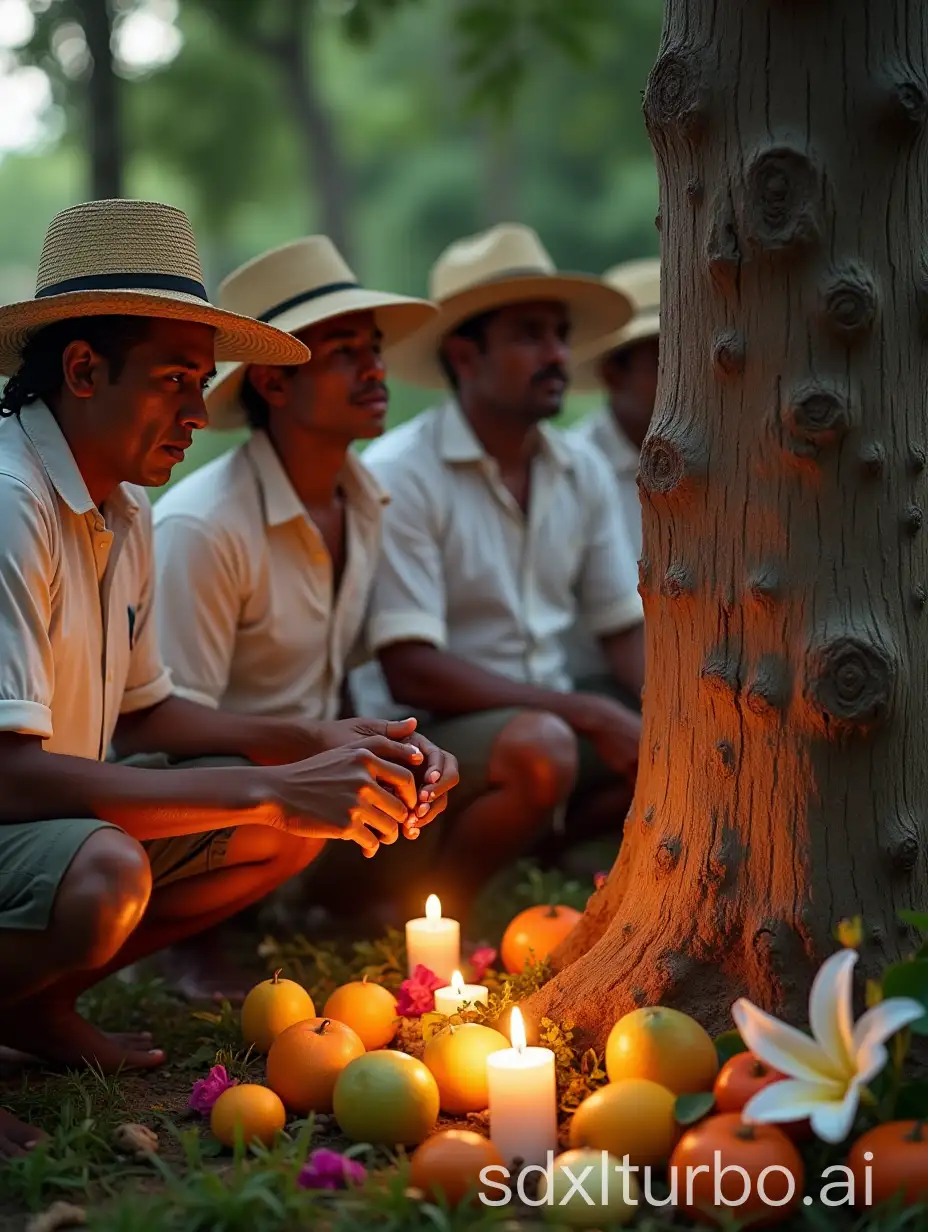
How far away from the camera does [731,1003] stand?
2.76 metres

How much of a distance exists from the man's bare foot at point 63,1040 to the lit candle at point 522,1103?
3.25ft

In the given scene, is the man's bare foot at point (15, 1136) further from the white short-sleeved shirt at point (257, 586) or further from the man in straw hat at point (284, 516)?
the white short-sleeved shirt at point (257, 586)

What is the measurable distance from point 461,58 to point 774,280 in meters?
4.18

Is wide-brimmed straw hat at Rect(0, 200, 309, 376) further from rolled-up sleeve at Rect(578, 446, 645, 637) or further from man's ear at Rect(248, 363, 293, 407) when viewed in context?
rolled-up sleeve at Rect(578, 446, 645, 637)

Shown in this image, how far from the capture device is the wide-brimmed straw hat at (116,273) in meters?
2.92

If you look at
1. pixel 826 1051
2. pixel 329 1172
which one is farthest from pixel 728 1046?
pixel 329 1172

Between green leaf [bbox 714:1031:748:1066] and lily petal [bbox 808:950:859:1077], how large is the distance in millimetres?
361

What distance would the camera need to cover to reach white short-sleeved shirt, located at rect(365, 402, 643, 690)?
4.34 meters

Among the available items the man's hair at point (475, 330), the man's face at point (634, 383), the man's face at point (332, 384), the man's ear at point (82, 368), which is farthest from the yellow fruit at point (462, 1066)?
the man's face at point (634, 383)

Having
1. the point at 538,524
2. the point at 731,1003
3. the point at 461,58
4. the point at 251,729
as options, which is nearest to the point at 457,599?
the point at 538,524

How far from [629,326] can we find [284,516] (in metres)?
2.15

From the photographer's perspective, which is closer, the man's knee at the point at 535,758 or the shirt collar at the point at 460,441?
the man's knee at the point at 535,758

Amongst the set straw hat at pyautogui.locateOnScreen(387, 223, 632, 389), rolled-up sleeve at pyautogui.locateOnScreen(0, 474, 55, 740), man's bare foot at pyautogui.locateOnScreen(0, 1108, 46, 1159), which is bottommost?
man's bare foot at pyautogui.locateOnScreen(0, 1108, 46, 1159)

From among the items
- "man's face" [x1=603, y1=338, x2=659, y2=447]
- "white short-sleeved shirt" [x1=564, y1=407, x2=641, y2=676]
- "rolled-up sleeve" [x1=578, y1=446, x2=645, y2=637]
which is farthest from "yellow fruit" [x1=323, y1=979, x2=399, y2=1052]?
"man's face" [x1=603, y1=338, x2=659, y2=447]
